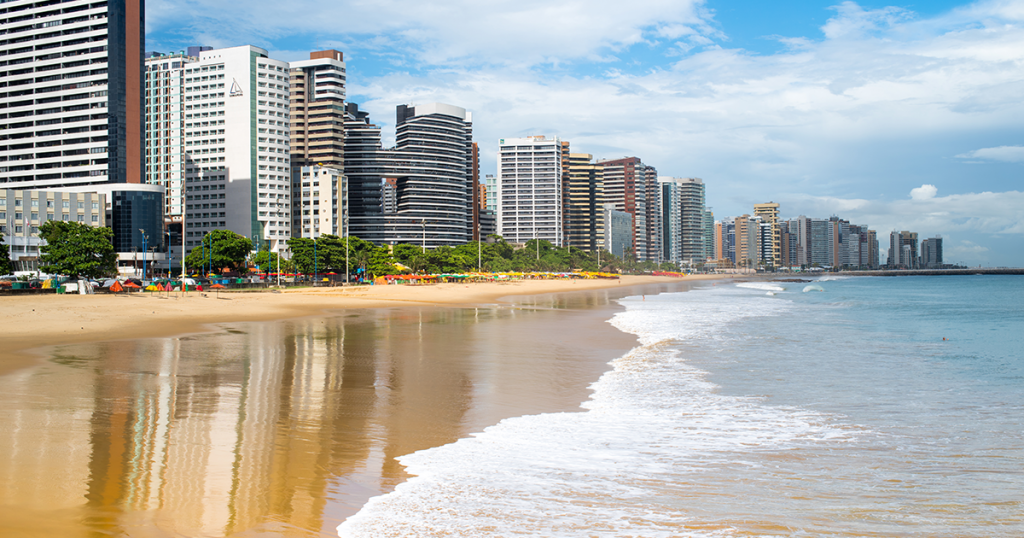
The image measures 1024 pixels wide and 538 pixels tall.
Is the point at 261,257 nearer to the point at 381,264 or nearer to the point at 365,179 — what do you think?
the point at 381,264

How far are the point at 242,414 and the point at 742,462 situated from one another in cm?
799

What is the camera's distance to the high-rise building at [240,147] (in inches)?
5635

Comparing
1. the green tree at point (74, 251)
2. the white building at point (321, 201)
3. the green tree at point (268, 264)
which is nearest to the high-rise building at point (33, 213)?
the green tree at point (268, 264)

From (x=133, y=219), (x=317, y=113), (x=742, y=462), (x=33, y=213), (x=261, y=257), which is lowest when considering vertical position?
(x=742, y=462)

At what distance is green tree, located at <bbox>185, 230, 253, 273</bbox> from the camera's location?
8412 centimetres

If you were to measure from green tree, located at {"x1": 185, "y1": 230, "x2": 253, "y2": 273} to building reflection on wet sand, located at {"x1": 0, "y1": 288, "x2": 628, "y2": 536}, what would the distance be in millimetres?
67625

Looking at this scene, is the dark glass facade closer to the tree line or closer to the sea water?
the tree line

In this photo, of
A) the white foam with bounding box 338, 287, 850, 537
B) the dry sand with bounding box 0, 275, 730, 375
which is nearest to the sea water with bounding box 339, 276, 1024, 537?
the white foam with bounding box 338, 287, 850, 537

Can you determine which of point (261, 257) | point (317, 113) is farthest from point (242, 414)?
point (317, 113)

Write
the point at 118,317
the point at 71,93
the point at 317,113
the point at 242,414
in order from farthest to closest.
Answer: the point at 317,113, the point at 71,93, the point at 118,317, the point at 242,414

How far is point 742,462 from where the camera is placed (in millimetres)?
8742

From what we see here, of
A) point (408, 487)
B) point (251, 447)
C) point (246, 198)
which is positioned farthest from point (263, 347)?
point (246, 198)

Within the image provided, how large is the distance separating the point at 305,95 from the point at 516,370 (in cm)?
16083

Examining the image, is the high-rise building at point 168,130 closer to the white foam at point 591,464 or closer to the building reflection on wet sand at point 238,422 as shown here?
the building reflection on wet sand at point 238,422
